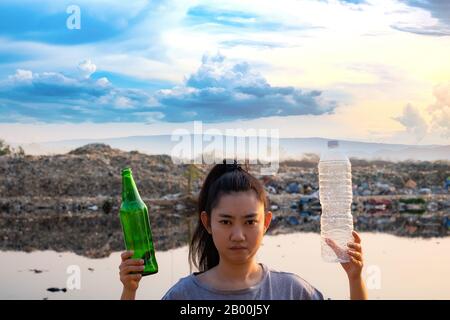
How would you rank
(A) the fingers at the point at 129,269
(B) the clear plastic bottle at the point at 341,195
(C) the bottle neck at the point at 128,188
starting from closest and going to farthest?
(A) the fingers at the point at 129,269, (C) the bottle neck at the point at 128,188, (B) the clear plastic bottle at the point at 341,195

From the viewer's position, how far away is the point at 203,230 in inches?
91.7

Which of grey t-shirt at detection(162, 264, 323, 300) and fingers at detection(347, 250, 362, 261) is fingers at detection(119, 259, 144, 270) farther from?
fingers at detection(347, 250, 362, 261)

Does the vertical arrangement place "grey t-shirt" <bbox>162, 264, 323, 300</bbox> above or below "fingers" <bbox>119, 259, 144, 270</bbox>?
below

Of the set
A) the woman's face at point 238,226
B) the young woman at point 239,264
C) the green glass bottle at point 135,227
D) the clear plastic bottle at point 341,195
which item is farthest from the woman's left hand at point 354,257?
the clear plastic bottle at point 341,195

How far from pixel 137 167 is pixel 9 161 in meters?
2.32

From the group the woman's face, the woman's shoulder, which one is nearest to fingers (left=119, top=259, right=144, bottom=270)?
the woman's face

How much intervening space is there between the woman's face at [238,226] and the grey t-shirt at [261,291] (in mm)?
84

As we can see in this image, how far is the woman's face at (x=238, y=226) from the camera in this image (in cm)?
214

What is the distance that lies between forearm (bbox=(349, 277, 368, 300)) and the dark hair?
32cm

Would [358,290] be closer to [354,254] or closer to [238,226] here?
[354,254]

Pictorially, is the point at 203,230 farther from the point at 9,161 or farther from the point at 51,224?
the point at 9,161

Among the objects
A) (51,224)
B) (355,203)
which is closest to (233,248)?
(51,224)

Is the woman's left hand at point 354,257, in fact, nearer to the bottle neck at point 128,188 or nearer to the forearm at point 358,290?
the forearm at point 358,290

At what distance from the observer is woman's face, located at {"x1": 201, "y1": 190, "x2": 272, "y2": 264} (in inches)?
84.4
